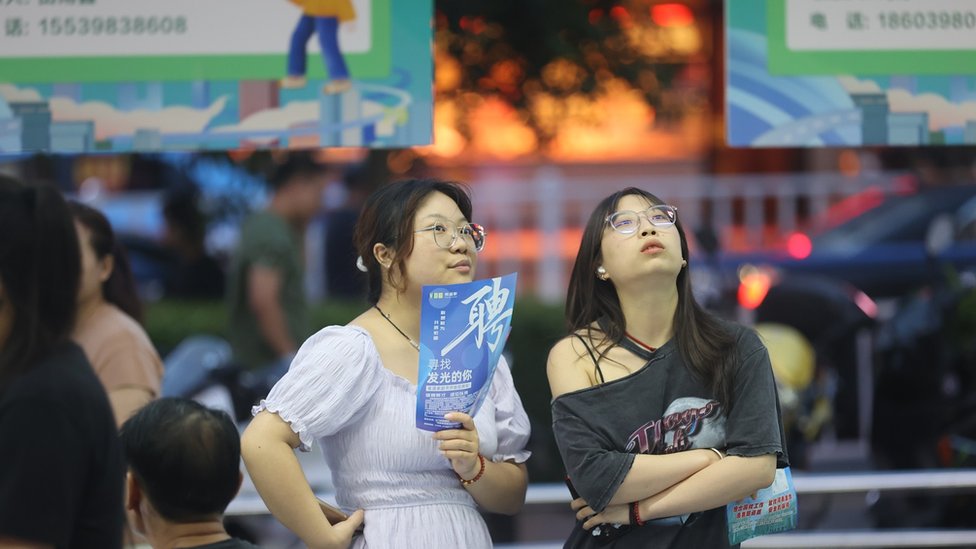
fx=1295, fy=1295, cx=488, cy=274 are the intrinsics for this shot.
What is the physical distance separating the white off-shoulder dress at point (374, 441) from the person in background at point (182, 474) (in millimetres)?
152

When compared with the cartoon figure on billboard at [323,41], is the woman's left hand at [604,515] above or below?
below

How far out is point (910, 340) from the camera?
6820mm

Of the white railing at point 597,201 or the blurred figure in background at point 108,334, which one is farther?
the white railing at point 597,201

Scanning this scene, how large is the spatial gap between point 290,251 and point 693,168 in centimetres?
826

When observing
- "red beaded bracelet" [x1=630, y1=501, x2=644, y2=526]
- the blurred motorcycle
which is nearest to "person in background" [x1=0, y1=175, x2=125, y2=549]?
"red beaded bracelet" [x1=630, y1=501, x2=644, y2=526]

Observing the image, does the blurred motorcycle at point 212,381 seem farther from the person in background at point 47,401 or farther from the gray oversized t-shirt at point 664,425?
the person in background at point 47,401

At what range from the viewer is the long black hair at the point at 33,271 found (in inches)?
105

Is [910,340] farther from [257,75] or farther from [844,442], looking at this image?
[257,75]

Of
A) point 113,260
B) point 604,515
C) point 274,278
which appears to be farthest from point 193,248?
point 604,515

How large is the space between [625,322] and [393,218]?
2.20 ft

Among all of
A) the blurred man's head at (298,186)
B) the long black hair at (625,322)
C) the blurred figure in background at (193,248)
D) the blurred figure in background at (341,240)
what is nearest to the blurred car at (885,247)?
the blurred figure in background at (341,240)

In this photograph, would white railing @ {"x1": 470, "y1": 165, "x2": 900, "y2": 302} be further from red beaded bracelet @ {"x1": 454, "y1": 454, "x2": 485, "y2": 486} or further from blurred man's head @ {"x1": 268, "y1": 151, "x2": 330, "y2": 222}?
red beaded bracelet @ {"x1": 454, "y1": 454, "x2": 485, "y2": 486}

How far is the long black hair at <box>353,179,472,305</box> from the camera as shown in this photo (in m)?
3.39

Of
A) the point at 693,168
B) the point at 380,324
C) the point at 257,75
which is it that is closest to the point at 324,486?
the point at 257,75
